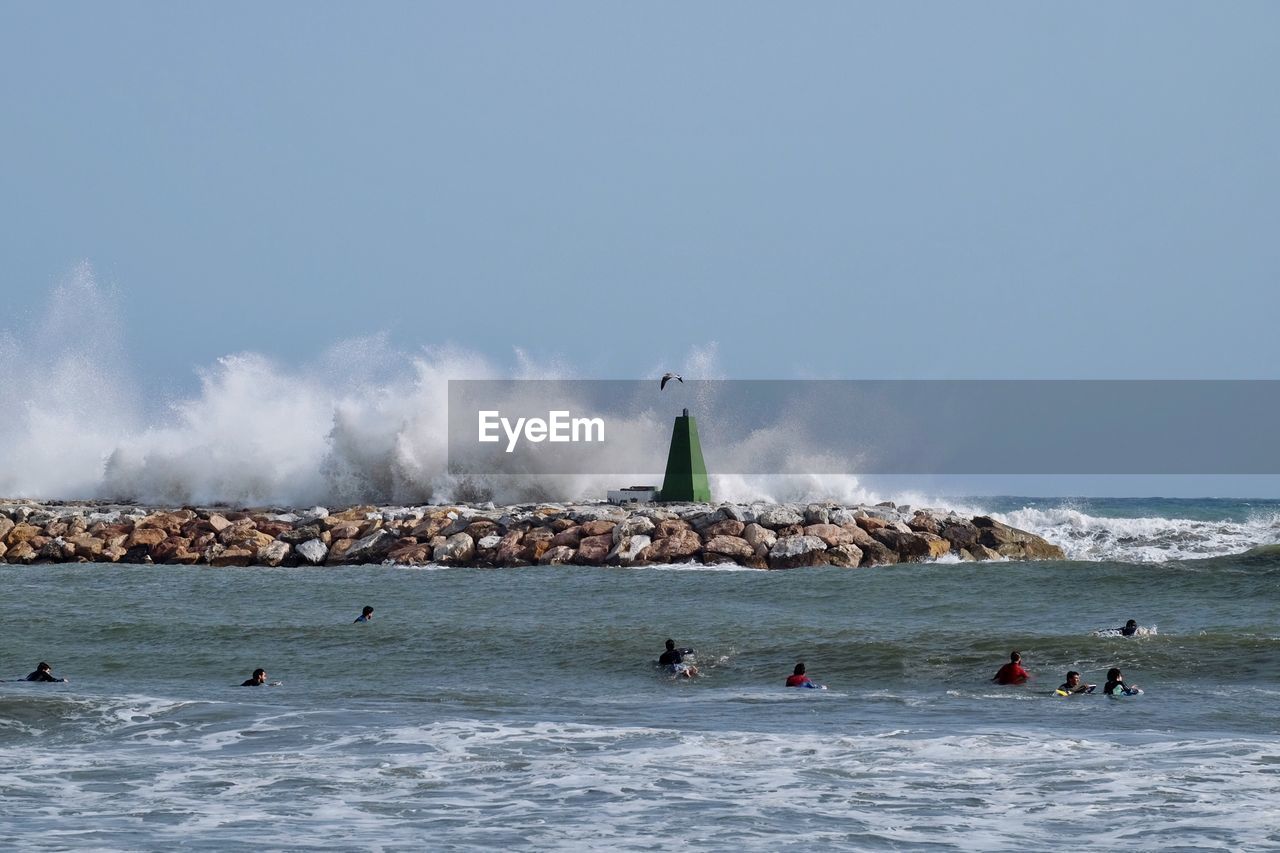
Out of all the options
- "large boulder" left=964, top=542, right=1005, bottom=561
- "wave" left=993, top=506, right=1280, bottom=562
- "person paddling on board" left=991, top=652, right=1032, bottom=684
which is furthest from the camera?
"wave" left=993, top=506, right=1280, bottom=562

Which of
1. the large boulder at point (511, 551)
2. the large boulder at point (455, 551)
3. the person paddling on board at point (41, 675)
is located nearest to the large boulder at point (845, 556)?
the large boulder at point (511, 551)

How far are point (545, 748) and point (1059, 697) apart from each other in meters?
5.68

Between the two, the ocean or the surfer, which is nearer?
the ocean

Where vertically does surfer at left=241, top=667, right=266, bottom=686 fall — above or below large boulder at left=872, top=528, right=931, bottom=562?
below

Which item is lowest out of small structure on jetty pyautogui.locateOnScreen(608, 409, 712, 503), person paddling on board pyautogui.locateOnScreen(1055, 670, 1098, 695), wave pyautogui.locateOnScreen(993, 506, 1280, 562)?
person paddling on board pyautogui.locateOnScreen(1055, 670, 1098, 695)

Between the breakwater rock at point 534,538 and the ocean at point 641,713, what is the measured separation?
76.1 inches

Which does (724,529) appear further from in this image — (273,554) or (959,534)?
(273,554)

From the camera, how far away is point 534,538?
28500 mm

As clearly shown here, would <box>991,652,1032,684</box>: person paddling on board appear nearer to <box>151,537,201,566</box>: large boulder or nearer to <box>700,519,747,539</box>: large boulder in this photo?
<box>700,519,747,539</box>: large boulder

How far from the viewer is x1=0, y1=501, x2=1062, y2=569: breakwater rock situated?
27.8 meters

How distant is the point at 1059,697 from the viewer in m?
15.3

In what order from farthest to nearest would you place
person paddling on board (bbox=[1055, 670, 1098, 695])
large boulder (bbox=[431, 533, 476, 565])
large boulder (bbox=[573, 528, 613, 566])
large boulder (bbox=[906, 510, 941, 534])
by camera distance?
1. large boulder (bbox=[906, 510, 941, 534])
2. large boulder (bbox=[431, 533, 476, 565])
3. large boulder (bbox=[573, 528, 613, 566])
4. person paddling on board (bbox=[1055, 670, 1098, 695])

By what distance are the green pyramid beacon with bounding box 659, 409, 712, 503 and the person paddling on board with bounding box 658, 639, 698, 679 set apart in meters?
16.0

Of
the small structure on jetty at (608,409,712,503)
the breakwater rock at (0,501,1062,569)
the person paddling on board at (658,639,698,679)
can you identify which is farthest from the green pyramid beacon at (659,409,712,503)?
the person paddling on board at (658,639,698,679)
